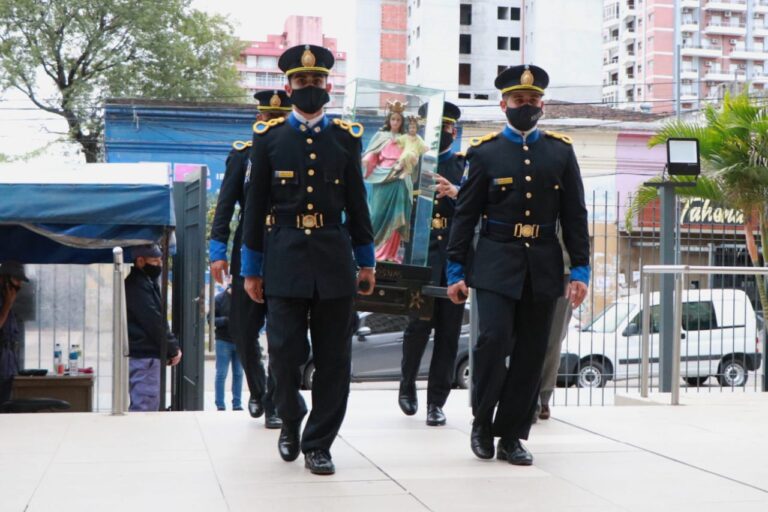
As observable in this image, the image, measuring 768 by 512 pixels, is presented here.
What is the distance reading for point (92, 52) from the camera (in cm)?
3478

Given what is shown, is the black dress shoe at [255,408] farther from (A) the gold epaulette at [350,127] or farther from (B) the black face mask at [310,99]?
(B) the black face mask at [310,99]

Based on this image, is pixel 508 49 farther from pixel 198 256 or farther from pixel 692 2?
pixel 198 256

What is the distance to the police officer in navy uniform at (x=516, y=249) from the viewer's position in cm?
613

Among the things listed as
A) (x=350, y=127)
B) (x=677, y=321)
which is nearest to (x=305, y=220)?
(x=350, y=127)

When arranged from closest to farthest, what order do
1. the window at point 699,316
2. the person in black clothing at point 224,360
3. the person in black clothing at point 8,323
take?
the person in black clothing at point 8,323, the window at point 699,316, the person in black clothing at point 224,360

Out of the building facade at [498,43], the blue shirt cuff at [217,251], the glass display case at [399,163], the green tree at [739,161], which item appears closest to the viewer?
the blue shirt cuff at [217,251]

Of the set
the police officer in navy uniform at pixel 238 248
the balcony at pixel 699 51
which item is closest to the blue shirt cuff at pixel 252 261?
the police officer in navy uniform at pixel 238 248

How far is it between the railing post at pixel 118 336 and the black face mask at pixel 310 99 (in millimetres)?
2491

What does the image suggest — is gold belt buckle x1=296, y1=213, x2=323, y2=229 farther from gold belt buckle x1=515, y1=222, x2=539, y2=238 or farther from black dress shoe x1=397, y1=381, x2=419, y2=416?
black dress shoe x1=397, y1=381, x2=419, y2=416

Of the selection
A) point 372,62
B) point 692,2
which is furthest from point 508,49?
A: point 692,2

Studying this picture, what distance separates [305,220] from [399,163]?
79.3 inches

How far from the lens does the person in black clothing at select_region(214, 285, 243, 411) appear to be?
40.8ft

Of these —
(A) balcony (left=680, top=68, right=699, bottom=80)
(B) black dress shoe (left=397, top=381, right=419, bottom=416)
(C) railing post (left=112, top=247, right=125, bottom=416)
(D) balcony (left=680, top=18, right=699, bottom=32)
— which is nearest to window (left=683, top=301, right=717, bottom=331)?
(B) black dress shoe (left=397, top=381, right=419, bottom=416)

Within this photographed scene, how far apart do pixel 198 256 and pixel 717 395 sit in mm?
4469
